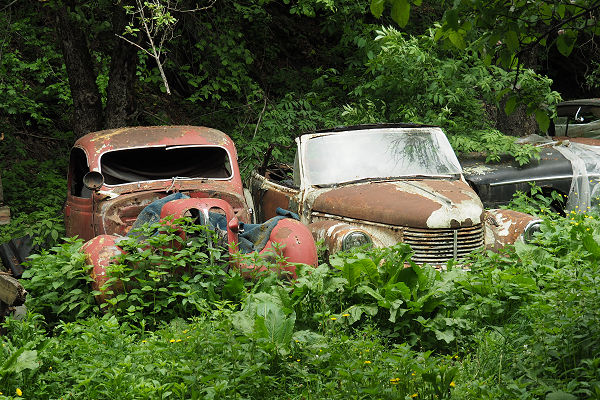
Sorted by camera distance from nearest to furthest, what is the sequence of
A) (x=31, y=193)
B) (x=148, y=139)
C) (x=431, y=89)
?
(x=148, y=139)
(x=431, y=89)
(x=31, y=193)

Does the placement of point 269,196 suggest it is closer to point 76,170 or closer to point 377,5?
point 76,170

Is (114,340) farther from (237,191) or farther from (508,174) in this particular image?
(508,174)

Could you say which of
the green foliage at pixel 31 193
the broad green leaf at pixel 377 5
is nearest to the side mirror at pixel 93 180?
the green foliage at pixel 31 193

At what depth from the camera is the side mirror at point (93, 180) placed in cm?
709

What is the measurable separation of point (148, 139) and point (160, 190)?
0.76 m

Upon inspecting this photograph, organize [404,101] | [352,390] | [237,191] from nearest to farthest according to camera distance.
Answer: [352,390], [237,191], [404,101]

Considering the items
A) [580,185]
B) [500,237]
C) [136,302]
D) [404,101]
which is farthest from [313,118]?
[136,302]

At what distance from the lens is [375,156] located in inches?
310

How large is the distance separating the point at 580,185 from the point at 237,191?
4836 millimetres

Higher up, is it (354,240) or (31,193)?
(354,240)

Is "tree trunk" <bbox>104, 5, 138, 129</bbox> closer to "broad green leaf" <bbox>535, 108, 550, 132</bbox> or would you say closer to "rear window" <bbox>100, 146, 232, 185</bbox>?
"rear window" <bbox>100, 146, 232, 185</bbox>

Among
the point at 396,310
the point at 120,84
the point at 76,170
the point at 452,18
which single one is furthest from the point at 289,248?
the point at 120,84

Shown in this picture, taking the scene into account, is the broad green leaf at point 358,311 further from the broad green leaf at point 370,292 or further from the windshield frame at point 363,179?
the windshield frame at point 363,179

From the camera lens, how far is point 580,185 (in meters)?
9.53
